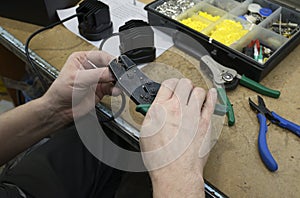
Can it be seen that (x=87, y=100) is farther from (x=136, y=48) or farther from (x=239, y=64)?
(x=239, y=64)

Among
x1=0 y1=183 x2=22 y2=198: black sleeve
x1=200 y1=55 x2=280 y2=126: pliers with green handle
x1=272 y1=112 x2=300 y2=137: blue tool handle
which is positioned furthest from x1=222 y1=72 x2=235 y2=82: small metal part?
x1=0 y1=183 x2=22 y2=198: black sleeve

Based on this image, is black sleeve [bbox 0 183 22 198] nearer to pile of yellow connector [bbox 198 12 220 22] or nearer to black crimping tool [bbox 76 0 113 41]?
black crimping tool [bbox 76 0 113 41]

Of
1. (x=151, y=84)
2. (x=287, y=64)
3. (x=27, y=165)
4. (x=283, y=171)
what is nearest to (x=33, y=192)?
(x=27, y=165)

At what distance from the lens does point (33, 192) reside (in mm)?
625

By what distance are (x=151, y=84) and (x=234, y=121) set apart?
0.18 meters

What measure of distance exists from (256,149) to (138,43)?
348mm

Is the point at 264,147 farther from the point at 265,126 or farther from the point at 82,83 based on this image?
the point at 82,83

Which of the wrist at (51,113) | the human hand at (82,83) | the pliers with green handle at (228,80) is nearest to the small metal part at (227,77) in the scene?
the pliers with green handle at (228,80)

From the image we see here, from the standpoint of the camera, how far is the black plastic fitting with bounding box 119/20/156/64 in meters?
0.73

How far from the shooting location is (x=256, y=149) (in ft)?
1.88

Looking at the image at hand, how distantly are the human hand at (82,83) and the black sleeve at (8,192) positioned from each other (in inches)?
6.9

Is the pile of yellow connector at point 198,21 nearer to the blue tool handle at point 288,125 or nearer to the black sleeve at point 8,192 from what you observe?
the blue tool handle at point 288,125

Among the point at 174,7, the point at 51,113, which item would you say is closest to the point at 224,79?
the point at 174,7

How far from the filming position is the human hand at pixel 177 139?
19.0 inches
